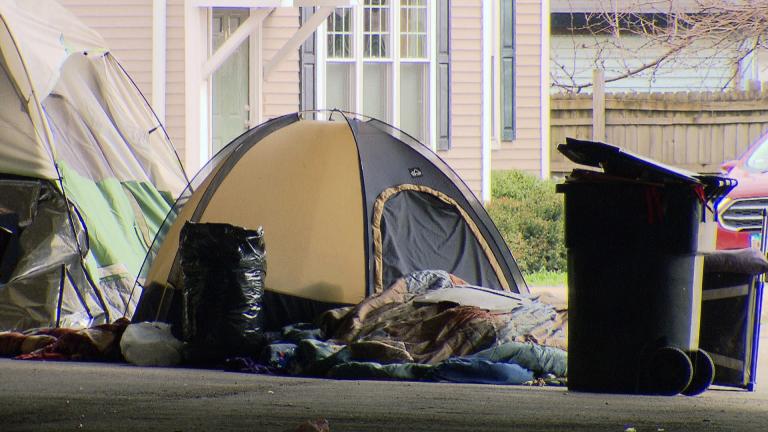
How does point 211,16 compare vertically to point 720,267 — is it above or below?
above

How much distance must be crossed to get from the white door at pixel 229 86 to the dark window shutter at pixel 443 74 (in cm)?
255

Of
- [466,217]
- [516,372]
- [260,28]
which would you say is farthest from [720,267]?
[260,28]

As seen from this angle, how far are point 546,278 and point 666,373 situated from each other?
9.10 meters

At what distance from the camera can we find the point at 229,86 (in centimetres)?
1756

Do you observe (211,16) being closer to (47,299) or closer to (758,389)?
(47,299)

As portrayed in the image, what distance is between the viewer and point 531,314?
30.7ft

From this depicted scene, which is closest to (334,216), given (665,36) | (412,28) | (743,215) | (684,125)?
(743,215)

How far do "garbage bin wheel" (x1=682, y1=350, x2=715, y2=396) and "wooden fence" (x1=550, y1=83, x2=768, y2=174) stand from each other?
1509 centimetres

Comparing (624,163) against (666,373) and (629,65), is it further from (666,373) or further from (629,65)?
(629,65)

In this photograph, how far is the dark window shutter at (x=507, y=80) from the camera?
1983 centimetres

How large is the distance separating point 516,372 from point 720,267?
145 centimetres

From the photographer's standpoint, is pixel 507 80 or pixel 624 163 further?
pixel 507 80

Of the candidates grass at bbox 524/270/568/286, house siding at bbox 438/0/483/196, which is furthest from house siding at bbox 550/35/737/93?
grass at bbox 524/270/568/286

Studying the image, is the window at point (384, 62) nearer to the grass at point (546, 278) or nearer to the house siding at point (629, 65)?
the grass at point (546, 278)
